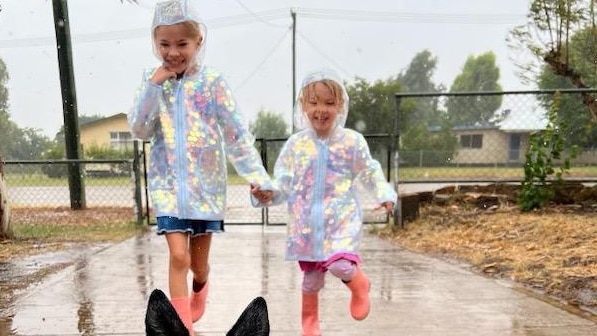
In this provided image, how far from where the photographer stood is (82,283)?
4246 millimetres

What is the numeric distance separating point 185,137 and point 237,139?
25cm

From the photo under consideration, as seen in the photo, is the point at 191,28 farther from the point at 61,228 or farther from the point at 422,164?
the point at 422,164

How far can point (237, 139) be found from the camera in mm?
2596

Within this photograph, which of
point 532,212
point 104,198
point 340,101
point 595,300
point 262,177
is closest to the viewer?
point 262,177

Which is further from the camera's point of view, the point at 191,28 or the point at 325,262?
the point at 325,262

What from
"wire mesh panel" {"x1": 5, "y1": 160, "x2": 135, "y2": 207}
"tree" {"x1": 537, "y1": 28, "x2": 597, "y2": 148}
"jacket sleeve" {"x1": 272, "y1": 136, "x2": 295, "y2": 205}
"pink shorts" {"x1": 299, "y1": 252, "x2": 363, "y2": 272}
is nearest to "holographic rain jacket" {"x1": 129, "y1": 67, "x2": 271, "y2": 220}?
"jacket sleeve" {"x1": 272, "y1": 136, "x2": 295, "y2": 205}

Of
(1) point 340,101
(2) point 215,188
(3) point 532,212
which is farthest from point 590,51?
(2) point 215,188

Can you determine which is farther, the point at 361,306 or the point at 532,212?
the point at 532,212

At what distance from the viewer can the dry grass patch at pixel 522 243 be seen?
4199 millimetres

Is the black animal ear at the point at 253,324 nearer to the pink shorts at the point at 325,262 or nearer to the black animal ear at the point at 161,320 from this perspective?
the black animal ear at the point at 161,320

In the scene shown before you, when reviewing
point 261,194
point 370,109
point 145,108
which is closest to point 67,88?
point 145,108

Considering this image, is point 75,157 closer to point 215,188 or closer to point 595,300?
point 215,188

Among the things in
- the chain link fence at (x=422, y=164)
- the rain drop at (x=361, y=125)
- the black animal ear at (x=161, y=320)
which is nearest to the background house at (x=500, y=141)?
the chain link fence at (x=422, y=164)

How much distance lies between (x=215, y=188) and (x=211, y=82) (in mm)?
502
